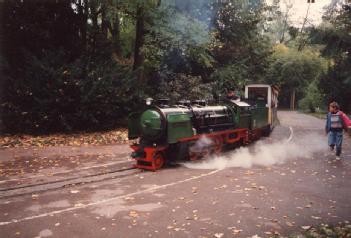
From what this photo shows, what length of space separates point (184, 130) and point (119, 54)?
14.5m

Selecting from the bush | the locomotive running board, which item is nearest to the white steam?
the locomotive running board

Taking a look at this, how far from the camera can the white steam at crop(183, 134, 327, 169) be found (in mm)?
12266

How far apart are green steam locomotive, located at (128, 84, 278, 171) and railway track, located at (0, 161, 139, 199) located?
2.77 ft

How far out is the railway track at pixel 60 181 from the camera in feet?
29.0

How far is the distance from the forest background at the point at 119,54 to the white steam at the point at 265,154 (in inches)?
249

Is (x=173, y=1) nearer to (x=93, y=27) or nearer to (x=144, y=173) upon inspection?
(x=93, y=27)

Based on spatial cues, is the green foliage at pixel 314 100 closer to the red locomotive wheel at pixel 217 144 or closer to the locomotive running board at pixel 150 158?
the red locomotive wheel at pixel 217 144

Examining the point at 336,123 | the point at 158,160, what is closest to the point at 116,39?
the point at 158,160

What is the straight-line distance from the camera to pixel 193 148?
12.6 meters

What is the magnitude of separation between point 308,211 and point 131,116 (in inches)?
261

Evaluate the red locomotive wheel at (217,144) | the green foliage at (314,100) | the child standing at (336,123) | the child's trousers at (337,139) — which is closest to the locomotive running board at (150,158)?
the red locomotive wheel at (217,144)

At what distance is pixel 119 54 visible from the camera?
25.0 m

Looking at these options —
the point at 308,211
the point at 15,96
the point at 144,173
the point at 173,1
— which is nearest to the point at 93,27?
the point at 173,1

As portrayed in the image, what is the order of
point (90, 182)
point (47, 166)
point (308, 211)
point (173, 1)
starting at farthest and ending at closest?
point (173, 1) < point (47, 166) < point (90, 182) < point (308, 211)
